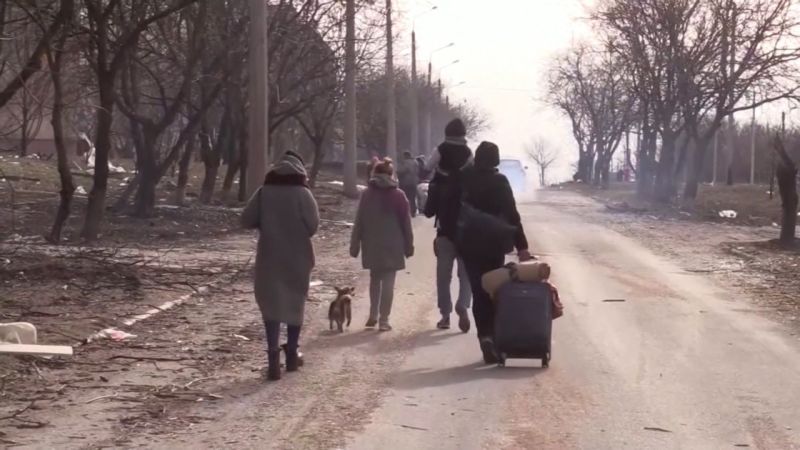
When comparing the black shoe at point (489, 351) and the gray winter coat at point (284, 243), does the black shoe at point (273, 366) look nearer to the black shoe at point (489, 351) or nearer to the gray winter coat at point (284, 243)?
the gray winter coat at point (284, 243)

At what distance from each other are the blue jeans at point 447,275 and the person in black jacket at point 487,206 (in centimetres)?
111

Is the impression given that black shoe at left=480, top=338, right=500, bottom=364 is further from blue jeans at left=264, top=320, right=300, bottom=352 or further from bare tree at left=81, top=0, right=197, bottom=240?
bare tree at left=81, top=0, right=197, bottom=240

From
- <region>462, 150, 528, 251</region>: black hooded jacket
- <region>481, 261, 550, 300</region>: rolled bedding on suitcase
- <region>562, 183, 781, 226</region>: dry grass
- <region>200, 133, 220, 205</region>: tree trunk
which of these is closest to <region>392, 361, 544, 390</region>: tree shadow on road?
<region>481, 261, 550, 300</region>: rolled bedding on suitcase

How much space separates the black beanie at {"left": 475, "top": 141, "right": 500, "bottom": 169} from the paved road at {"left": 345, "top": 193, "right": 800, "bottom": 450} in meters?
1.67

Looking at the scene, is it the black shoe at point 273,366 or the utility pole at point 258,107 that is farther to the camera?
the utility pole at point 258,107

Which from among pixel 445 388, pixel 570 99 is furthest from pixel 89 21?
pixel 570 99

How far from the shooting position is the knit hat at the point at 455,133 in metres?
11.5

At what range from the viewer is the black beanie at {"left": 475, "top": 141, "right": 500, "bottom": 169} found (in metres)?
10.2

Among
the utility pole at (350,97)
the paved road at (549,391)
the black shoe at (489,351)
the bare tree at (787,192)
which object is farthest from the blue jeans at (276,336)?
the utility pole at (350,97)

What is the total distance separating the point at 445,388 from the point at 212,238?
577 inches

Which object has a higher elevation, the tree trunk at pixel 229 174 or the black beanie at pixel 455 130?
the black beanie at pixel 455 130

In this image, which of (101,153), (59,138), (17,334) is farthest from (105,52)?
(17,334)

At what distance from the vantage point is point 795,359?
10312 mm

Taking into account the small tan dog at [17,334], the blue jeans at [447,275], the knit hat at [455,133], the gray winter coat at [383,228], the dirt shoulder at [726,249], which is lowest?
the dirt shoulder at [726,249]
